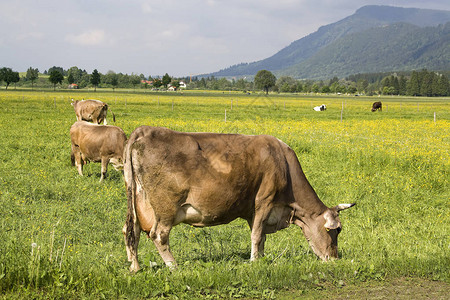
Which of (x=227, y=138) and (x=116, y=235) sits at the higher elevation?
(x=227, y=138)

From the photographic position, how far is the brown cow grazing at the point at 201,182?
227 inches

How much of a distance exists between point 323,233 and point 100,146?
367 inches

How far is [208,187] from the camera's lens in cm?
584

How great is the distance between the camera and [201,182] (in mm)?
5828

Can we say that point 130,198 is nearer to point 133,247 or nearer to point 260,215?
point 133,247

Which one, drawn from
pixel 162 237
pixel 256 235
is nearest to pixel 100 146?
pixel 162 237

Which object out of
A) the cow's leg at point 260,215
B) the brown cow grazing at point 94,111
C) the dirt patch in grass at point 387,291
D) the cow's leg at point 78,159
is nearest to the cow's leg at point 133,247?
the cow's leg at point 260,215

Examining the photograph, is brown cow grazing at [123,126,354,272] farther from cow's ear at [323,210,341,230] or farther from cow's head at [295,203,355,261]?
A: cow's head at [295,203,355,261]

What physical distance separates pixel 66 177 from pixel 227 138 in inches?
343

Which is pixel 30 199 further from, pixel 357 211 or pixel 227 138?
pixel 357 211

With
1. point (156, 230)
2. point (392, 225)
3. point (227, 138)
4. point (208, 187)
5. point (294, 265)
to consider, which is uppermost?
point (227, 138)

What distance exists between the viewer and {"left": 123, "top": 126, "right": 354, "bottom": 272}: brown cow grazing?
19.0 feet

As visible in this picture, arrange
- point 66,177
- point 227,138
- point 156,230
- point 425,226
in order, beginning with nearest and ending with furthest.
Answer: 1. point 156,230
2. point 227,138
3. point 425,226
4. point 66,177

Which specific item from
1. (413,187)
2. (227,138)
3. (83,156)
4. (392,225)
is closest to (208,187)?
(227,138)
